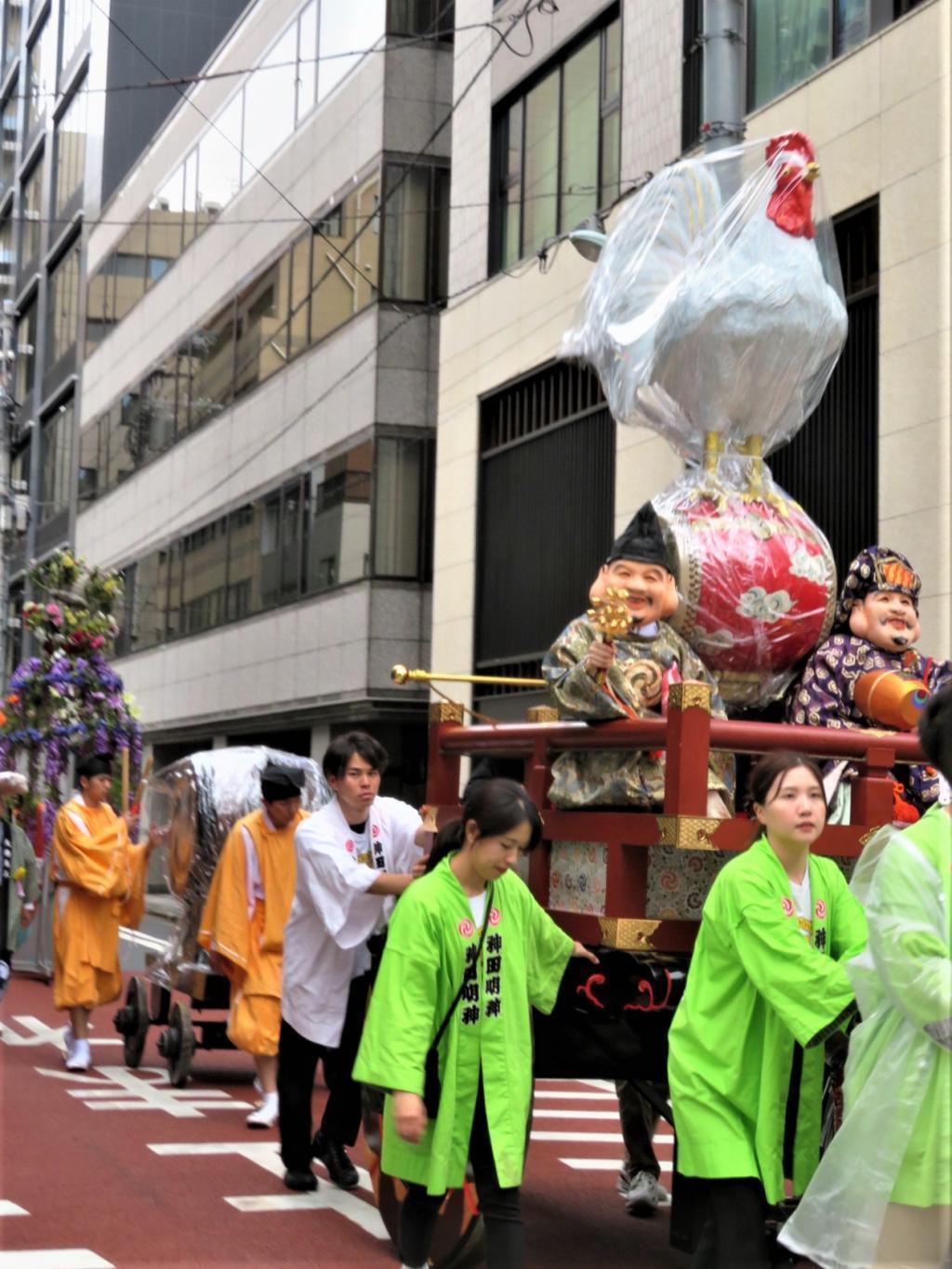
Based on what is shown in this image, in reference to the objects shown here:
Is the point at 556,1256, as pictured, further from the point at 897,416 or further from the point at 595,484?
the point at 595,484

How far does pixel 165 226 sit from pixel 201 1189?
30.4 metres

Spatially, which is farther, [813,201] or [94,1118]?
[94,1118]

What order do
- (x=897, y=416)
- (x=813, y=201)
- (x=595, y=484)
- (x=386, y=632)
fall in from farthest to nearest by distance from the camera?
(x=386, y=632) < (x=595, y=484) < (x=897, y=416) < (x=813, y=201)

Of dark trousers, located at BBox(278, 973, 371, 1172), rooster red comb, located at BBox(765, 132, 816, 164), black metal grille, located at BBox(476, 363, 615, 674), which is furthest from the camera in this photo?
black metal grille, located at BBox(476, 363, 615, 674)

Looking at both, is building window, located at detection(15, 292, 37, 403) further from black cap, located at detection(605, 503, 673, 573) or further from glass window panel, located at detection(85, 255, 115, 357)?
black cap, located at detection(605, 503, 673, 573)

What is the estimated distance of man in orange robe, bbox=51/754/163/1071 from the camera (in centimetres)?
1169

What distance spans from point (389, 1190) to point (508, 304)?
15356mm

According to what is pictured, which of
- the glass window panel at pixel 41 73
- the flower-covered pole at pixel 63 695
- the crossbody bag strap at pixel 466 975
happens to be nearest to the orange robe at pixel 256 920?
the crossbody bag strap at pixel 466 975

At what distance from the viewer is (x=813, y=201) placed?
737 centimetres

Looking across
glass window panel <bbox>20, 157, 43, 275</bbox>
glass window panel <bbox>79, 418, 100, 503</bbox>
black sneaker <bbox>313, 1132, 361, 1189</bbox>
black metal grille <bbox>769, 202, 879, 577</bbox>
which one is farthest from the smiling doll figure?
glass window panel <bbox>20, 157, 43, 275</bbox>

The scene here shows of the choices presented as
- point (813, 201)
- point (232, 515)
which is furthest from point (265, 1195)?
point (232, 515)

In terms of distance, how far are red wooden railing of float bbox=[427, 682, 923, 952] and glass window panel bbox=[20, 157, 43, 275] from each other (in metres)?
44.5

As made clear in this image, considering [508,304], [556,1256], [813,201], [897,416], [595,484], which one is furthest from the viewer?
[508,304]

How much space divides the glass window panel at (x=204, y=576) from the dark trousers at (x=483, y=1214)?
26121mm
